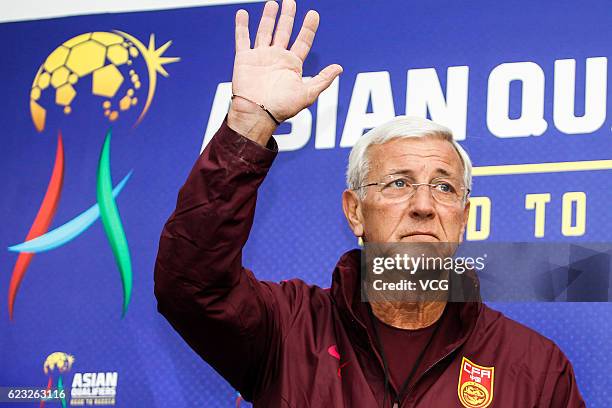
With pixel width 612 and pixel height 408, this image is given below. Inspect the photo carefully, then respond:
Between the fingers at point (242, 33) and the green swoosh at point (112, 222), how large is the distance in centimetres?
99

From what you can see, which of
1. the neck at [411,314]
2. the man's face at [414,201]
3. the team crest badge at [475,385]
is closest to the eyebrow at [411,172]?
the man's face at [414,201]

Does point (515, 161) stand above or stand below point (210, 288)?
above

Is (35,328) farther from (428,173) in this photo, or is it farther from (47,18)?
(428,173)

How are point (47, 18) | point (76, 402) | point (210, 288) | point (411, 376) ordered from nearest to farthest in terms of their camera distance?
point (210, 288), point (411, 376), point (76, 402), point (47, 18)

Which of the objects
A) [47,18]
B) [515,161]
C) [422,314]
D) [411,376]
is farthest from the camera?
[47,18]

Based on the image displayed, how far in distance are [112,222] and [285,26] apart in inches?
41.1

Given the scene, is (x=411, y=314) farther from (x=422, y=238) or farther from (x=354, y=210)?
(x=354, y=210)

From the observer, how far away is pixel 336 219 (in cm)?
238

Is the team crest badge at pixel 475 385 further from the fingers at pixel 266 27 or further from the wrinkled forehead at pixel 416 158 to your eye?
the fingers at pixel 266 27

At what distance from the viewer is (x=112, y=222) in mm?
2547

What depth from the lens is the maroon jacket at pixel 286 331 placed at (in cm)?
154

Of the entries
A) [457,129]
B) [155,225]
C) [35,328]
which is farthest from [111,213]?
[457,129]

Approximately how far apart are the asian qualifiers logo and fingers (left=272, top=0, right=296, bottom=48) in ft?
3.23

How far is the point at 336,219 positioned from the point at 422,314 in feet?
1.86
